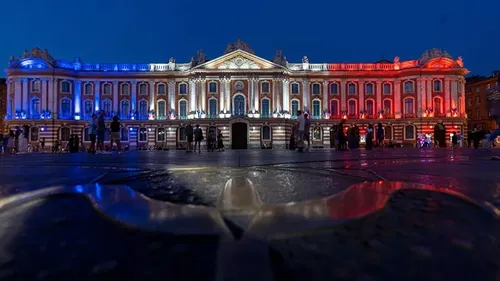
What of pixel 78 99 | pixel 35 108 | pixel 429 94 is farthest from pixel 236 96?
pixel 35 108

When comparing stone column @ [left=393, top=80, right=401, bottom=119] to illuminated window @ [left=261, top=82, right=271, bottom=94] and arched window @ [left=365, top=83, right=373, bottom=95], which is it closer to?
arched window @ [left=365, top=83, right=373, bottom=95]

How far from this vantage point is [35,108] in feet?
134

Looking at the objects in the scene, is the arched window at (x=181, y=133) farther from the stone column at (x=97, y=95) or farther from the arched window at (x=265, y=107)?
the stone column at (x=97, y=95)

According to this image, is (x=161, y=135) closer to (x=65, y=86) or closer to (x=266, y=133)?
(x=65, y=86)

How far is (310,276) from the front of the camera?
61 centimetres

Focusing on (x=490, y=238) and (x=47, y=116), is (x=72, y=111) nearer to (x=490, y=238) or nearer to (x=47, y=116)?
(x=47, y=116)

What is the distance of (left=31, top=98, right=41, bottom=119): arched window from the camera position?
40656 millimetres

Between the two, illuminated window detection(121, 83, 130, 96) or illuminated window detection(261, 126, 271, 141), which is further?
illuminated window detection(121, 83, 130, 96)

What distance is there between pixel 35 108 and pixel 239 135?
72.3 ft

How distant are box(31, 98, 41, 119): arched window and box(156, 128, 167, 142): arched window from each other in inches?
493

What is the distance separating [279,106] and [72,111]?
895 inches

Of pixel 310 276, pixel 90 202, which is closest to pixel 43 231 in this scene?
pixel 90 202

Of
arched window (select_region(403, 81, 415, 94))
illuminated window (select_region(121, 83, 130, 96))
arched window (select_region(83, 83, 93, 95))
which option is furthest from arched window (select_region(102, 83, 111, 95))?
arched window (select_region(403, 81, 415, 94))

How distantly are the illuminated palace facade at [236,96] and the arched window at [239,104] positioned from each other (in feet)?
0.36
